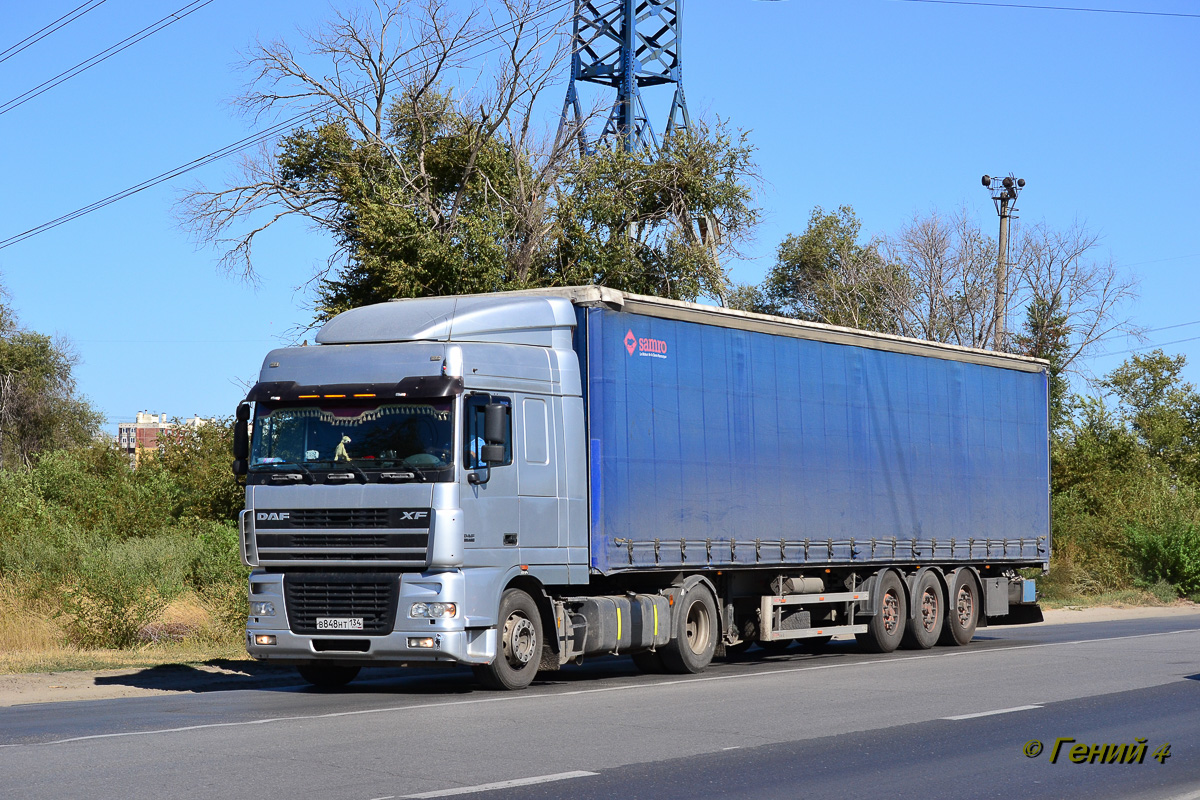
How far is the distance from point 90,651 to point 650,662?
7.83 m

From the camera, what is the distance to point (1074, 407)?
4709 centimetres

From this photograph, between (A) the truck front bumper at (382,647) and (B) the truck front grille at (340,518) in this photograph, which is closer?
(A) the truck front bumper at (382,647)

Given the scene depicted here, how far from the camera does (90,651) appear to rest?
18281 millimetres

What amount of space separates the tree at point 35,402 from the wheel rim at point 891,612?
38.3m

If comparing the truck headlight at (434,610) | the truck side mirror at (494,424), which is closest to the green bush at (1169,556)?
the truck side mirror at (494,424)

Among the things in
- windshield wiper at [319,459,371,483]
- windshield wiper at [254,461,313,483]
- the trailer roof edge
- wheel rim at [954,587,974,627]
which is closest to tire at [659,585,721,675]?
the trailer roof edge

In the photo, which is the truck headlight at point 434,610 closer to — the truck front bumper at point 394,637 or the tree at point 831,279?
the truck front bumper at point 394,637

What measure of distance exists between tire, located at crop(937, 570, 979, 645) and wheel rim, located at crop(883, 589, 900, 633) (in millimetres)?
1328

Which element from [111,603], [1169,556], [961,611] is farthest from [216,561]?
[1169,556]

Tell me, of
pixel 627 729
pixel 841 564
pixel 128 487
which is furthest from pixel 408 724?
pixel 128 487

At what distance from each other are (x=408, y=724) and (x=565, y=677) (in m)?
4.99

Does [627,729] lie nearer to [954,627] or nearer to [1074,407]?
[954,627]

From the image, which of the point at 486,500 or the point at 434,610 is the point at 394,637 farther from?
the point at 486,500

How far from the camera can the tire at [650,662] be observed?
15727 millimetres
